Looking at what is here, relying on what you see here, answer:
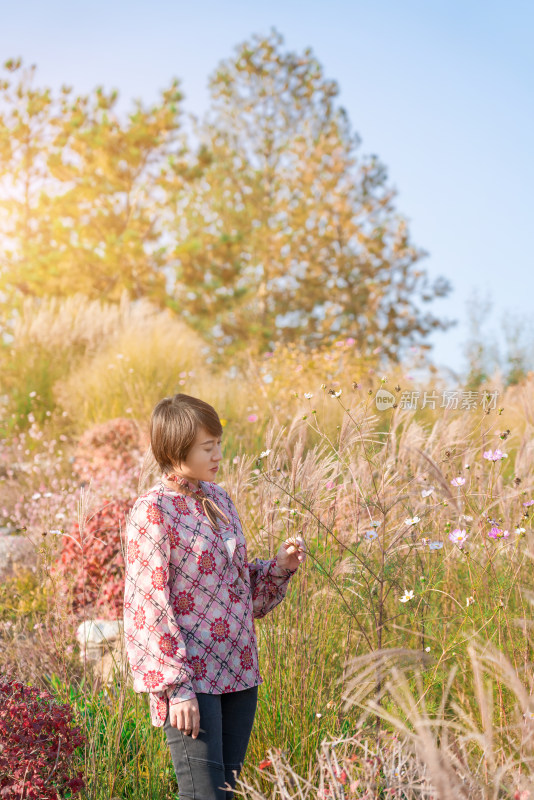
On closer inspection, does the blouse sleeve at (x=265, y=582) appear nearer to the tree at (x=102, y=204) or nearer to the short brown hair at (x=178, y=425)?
the short brown hair at (x=178, y=425)

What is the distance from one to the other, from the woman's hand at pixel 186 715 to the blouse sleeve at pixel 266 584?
50 centimetres

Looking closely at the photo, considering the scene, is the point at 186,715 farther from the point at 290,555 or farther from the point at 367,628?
the point at 367,628

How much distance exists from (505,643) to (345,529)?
837 millimetres

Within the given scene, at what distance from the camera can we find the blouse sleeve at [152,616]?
202 centimetres

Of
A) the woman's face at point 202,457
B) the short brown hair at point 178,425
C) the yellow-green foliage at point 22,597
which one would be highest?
the short brown hair at point 178,425

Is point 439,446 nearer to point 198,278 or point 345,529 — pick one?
point 345,529

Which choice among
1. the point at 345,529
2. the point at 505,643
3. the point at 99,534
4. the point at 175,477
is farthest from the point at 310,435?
the point at 175,477

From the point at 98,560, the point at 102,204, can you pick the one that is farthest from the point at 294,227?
the point at 98,560

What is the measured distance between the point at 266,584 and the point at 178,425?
2.01 ft

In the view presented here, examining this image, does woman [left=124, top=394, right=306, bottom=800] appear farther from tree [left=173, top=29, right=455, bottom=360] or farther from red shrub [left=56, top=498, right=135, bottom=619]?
tree [left=173, top=29, right=455, bottom=360]

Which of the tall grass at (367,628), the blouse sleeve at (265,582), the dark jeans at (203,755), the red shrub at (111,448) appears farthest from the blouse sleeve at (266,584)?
the red shrub at (111,448)

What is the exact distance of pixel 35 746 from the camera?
8.29ft

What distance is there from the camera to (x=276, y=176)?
19844 millimetres

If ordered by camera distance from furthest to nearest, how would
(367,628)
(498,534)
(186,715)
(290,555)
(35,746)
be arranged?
(367,628), (498,534), (35,746), (290,555), (186,715)
